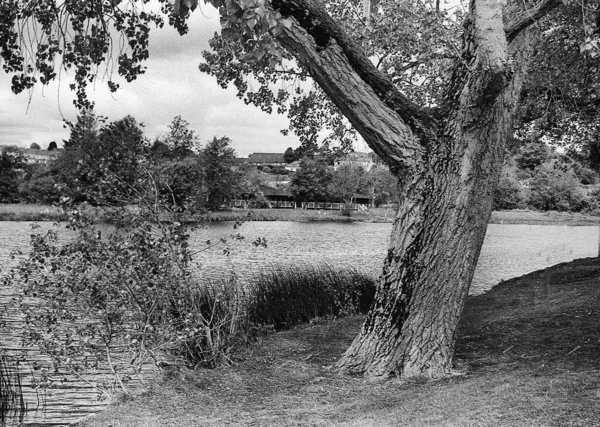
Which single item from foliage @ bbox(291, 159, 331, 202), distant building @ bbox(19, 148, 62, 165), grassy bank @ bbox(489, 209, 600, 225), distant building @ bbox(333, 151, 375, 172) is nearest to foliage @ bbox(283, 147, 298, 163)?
distant building @ bbox(333, 151, 375, 172)

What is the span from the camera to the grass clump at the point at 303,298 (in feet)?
30.6

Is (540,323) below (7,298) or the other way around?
the other way around

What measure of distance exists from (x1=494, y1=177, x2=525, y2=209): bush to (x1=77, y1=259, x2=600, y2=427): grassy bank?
68006 millimetres

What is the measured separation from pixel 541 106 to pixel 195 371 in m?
8.62

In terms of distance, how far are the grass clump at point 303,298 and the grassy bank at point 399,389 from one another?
5.62 feet

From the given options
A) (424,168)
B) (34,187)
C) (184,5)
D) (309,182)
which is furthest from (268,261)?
(309,182)

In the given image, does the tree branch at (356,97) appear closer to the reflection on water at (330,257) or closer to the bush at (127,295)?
the bush at (127,295)

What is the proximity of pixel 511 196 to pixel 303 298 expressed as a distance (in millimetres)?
74585

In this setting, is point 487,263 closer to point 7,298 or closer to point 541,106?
point 541,106

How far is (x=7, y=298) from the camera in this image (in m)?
12.2

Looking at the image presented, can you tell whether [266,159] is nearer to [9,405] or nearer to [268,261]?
[268,261]

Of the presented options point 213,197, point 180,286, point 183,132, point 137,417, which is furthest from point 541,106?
point 213,197

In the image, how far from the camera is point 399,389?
5.14 meters

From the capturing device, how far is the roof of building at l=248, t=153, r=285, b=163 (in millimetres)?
160500
